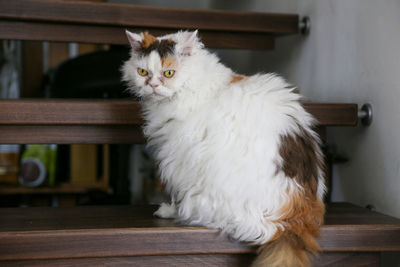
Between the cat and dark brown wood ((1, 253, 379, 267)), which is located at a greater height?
the cat

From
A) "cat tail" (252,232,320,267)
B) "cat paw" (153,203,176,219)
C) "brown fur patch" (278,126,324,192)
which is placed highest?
"brown fur patch" (278,126,324,192)

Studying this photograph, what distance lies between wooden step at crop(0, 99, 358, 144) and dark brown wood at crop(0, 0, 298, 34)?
0.38 metres

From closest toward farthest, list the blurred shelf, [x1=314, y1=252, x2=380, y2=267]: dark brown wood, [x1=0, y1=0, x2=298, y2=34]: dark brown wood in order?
[x1=314, y1=252, x2=380, y2=267]: dark brown wood
[x1=0, y1=0, x2=298, y2=34]: dark brown wood
the blurred shelf

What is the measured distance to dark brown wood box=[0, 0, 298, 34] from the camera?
4.93 ft

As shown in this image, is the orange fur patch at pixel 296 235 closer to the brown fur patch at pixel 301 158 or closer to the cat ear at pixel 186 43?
the brown fur patch at pixel 301 158

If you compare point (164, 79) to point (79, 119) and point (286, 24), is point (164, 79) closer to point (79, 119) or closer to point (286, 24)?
point (79, 119)

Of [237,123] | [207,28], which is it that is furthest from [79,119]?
[207,28]

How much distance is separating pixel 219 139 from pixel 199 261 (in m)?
0.29

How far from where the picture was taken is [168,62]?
1172 mm

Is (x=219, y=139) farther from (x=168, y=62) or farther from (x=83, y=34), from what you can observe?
(x=83, y=34)

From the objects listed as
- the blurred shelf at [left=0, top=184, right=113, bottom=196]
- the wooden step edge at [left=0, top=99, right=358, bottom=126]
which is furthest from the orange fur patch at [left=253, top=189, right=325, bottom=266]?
the blurred shelf at [left=0, top=184, right=113, bottom=196]

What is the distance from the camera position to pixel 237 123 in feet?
3.68

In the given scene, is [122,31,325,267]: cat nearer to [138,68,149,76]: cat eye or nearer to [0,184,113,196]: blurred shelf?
[138,68,149,76]: cat eye

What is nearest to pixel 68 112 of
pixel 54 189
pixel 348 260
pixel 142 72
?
pixel 142 72
